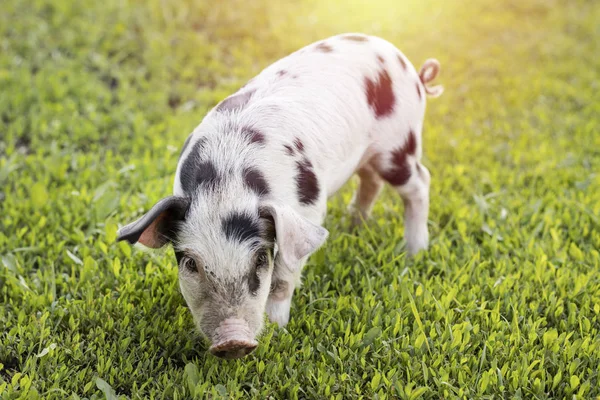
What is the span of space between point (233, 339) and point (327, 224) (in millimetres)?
1577

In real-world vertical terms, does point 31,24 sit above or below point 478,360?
above

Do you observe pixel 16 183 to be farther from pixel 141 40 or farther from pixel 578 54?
pixel 578 54

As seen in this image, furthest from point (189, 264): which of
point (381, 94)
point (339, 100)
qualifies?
point (381, 94)

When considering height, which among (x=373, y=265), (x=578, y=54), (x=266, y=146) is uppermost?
(x=266, y=146)

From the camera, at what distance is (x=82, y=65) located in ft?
19.2

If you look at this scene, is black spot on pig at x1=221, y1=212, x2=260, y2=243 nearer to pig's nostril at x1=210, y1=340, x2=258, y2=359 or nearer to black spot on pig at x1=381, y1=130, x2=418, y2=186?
pig's nostril at x1=210, y1=340, x2=258, y2=359

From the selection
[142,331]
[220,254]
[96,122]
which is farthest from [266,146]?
[96,122]

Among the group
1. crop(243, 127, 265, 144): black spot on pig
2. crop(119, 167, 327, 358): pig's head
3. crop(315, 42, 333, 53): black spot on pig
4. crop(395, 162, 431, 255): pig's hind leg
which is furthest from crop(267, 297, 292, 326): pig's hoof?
crop(315, 42, 333, 53): black spot on pig

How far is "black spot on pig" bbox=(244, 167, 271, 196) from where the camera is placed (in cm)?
276

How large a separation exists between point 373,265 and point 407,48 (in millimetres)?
3633

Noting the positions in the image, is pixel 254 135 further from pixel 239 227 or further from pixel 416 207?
pixel 416 207

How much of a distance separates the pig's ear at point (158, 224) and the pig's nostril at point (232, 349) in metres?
0.49

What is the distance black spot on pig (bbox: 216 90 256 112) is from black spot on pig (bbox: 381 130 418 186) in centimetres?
82

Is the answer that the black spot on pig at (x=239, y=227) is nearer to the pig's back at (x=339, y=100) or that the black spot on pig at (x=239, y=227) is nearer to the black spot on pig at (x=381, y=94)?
the pig's back at (x=339, y=100)
